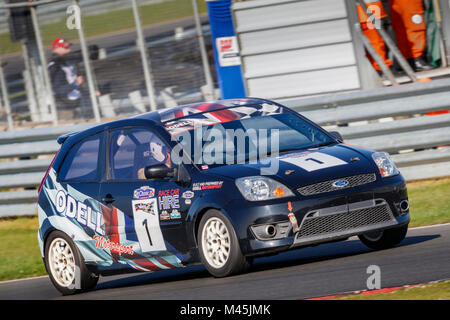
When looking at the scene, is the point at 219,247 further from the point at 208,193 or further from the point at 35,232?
the point at 35,232

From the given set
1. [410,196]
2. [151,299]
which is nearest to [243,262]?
[151,299]

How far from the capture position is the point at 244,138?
29.0ft

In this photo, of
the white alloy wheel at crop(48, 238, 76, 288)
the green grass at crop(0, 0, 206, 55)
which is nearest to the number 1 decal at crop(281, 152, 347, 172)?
the white alloy wheel at crop(48, 238, 76, 288)

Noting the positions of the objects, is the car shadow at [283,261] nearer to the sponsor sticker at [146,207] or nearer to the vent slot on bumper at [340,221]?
the vent slot on bumper at [340,221]

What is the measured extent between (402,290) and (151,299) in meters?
2.31

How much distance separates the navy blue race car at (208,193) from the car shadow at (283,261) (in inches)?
12.1

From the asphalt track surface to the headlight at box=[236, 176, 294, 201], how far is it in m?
0.67

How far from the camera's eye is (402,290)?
6395 mm

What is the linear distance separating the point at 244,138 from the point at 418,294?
3.05m

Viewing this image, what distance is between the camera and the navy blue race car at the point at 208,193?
7.91m

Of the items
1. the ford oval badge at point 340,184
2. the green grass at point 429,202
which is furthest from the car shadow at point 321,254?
the green grass at point 429,202

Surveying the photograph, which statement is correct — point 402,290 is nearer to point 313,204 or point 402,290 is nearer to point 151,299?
point 313,204

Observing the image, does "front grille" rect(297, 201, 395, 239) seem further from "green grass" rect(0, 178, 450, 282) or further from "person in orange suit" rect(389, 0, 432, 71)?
"person in orange suit" rect(389, 0, 432, 71)
